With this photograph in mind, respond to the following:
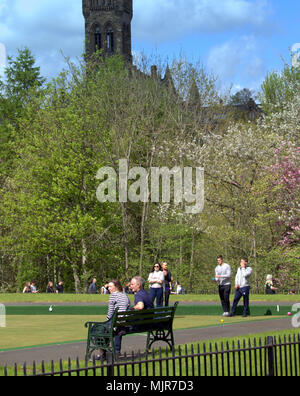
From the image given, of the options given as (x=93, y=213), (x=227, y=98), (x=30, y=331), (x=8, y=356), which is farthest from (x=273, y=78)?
(x=8, y=356)

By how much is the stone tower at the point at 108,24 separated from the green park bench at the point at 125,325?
109424mm

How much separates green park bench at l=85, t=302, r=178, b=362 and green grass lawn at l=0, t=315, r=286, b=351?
2.92m

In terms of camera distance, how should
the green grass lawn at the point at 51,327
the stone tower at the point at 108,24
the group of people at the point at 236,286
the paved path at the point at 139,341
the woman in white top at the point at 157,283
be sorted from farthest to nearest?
the stone tower at the point at 108,24, the woman in white top at the point at 157,283, the group of people at the point at 236,286, the green grass lawn at the point at 51,327, the paved path at the point at 139,341

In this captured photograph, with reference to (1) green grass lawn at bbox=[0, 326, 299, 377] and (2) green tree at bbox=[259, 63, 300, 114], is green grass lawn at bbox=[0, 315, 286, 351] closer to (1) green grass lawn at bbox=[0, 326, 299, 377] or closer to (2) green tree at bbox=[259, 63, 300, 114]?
(1) green grass lawn at bbox=[0, 326, 299, 377]

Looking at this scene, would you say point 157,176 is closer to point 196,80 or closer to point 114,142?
point 114,142

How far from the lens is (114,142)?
43.2 metres

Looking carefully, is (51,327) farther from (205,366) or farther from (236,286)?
(205,366)

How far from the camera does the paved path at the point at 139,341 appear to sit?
1216 cm

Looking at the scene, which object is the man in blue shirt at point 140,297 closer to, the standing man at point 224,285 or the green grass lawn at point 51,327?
the green grass lawn at point 51,327

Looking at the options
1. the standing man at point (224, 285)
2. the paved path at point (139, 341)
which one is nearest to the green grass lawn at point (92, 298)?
the standing man at point (224, 285)

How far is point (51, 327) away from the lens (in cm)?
1842

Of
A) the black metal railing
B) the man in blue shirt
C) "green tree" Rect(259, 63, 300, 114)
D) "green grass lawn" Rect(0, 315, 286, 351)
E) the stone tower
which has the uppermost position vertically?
the stone tower

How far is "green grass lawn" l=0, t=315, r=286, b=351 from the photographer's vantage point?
1523 cm

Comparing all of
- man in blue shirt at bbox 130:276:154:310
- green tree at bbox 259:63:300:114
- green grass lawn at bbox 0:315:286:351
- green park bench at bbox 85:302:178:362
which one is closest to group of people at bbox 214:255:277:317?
green grass lawn at bbox 0:315:286:351
